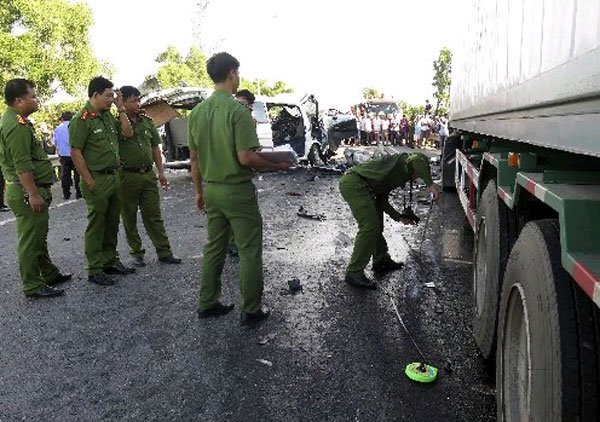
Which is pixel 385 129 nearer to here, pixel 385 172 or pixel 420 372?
pixel 385 172

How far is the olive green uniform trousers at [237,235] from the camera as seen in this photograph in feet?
12.1

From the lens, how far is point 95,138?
4648mm

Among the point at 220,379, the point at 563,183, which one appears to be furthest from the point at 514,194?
the point at 220,379

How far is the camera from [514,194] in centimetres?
236

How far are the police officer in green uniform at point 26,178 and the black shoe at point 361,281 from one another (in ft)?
8.43

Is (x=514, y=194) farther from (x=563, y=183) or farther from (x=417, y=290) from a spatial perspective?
(x=417, y=290)

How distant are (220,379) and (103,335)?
1136mm

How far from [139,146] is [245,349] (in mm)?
2738

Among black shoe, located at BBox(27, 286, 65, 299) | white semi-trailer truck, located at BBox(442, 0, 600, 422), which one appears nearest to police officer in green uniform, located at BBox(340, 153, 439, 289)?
white semi-trailer truck, located at BBox(442, 0, 600, 422)

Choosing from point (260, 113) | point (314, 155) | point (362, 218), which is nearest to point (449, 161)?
point (362, 218)

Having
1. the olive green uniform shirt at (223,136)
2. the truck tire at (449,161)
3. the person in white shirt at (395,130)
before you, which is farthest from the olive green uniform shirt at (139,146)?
the person in white shirt at (395,130)

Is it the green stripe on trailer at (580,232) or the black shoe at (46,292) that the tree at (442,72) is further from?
the green stripe on trailer at (580,232)

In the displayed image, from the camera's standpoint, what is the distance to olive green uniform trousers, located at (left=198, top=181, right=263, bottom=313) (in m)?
3.69

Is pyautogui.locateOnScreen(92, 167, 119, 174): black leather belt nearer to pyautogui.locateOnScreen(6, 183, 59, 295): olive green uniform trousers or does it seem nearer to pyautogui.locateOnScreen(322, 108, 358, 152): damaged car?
pyautogui.locateOnScreen(6, 183, 59, 295): olive green uniform trousers
